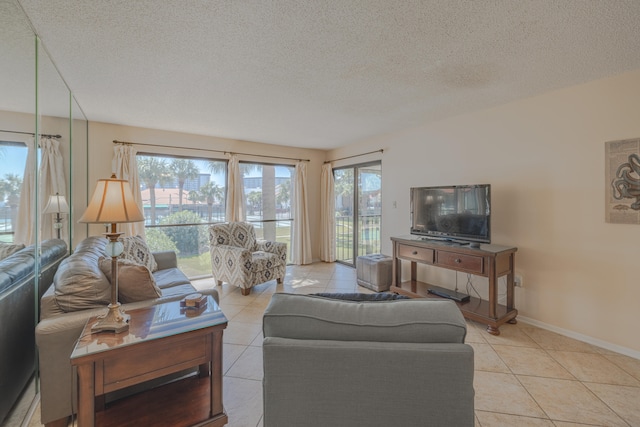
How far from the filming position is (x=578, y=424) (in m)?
1.60

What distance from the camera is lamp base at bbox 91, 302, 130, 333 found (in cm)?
140

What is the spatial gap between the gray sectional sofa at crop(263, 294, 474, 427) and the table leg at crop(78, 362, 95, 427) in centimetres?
84

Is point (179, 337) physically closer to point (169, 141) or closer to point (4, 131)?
point (4, 131)

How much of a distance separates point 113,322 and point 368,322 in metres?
1.32

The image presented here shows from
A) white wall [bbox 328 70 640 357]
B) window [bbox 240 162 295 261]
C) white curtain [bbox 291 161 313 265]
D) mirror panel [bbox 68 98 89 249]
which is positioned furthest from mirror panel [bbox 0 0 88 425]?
white wall [bbox 328 70 640 357]

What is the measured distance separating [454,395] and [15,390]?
242 centimetres

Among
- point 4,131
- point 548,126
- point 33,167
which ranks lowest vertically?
point 33,167

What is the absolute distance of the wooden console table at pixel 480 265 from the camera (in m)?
2.66

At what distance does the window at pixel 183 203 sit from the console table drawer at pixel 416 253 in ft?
9.88

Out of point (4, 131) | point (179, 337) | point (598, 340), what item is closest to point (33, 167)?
point (4, 131)

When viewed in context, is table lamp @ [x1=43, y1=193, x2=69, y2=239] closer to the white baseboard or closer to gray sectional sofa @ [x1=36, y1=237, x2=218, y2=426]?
gray sectional sofa @ [x1=36, y1=237, x2=218, y2=426]

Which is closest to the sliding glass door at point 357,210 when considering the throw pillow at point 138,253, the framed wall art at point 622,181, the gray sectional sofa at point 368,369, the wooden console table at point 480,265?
the wooden console table at point 480,265

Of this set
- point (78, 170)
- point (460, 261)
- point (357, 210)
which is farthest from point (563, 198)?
point (78, 170)

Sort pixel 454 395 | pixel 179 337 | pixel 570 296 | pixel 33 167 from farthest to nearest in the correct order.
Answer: pixel 570 296, pixel 33 167, pixel 179 337, pixel 454 395
